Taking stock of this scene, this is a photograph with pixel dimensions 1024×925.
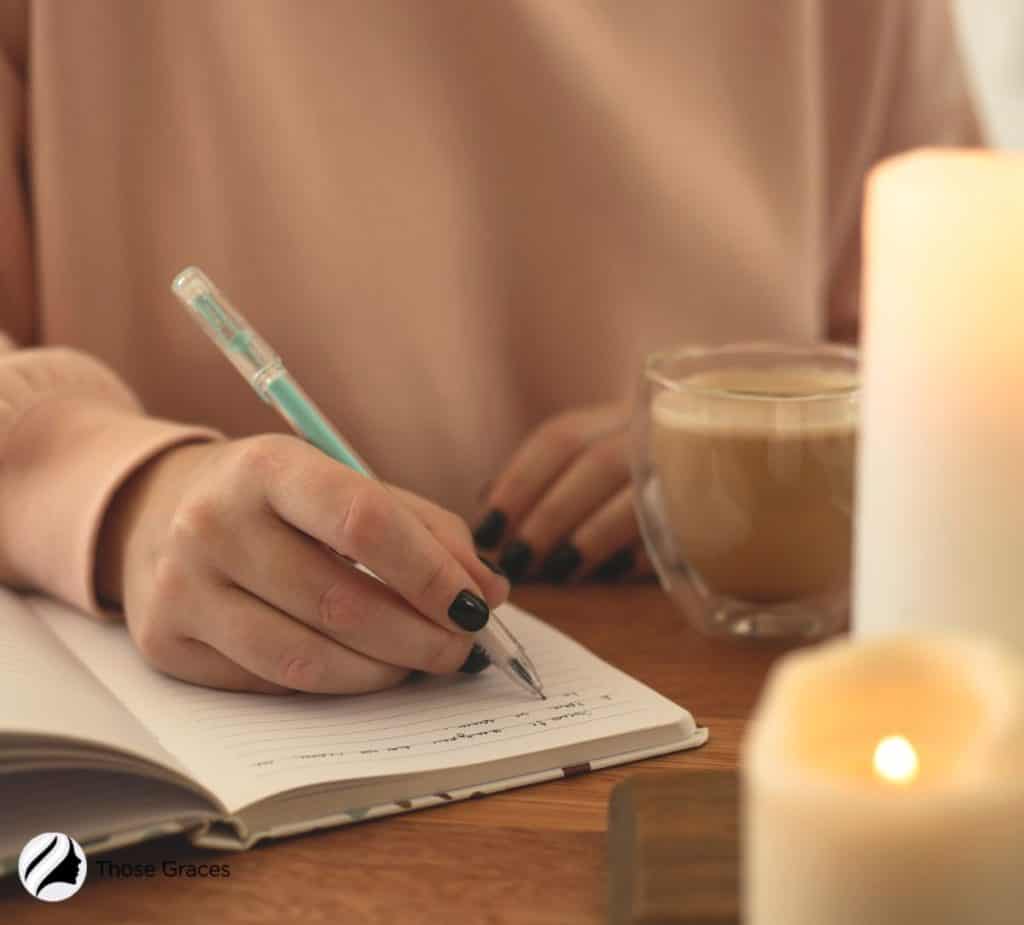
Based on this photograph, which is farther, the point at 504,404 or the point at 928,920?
the point at 504,404

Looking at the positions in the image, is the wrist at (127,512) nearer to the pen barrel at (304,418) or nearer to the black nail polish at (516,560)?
the pen barrel at (304,418)

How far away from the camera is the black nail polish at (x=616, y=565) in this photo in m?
0.76

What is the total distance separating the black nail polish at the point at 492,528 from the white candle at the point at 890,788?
49 cm

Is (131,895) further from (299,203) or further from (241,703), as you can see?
(299,203)

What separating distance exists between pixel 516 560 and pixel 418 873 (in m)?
0.34

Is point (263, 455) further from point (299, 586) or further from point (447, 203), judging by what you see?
point (447, 203)

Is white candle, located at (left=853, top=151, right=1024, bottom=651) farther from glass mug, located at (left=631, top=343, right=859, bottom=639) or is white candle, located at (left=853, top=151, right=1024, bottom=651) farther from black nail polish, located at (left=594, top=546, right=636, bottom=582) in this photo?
black nail polish, located at (left=594, top=546, right=636, bottom=582)

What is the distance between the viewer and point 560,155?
3.09ft

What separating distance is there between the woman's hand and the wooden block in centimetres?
31

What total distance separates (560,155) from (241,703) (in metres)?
0.53

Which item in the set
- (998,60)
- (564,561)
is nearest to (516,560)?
(564,561)

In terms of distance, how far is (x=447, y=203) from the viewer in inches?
36.4

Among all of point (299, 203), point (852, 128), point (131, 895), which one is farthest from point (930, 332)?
point (852, 128)

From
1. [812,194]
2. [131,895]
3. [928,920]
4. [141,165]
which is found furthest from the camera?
[812,194]
